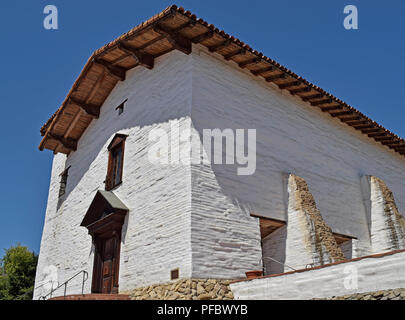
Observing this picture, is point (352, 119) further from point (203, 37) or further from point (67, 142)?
point (67, 142)

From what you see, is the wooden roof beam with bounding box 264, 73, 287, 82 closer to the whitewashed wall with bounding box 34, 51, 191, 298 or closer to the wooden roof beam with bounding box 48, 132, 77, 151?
the whitewashed wall with bounding box 34, 51, 191, 298

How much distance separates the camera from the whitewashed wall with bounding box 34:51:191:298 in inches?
357

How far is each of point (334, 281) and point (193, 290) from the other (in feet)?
9.09

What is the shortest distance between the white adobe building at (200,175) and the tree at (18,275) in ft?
26.6

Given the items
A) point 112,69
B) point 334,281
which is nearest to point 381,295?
point 334,281

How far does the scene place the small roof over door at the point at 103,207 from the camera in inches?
419

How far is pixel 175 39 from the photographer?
33.3 feet

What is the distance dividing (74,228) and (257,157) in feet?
22.1

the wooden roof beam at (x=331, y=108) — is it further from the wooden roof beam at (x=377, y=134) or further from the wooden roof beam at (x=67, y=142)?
the wooden roof beam at (x=67, y=142)

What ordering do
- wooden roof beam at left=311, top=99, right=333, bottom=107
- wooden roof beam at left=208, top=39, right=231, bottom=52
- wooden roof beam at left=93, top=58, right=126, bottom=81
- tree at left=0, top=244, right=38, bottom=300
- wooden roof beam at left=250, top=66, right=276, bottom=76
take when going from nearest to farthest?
wooden roof beam at left=208, top=39, right=231, bottom=52 → wooden roof beam at left=250, top=66, right=276, bottom=76 → wooden roof beam at left=93, top=58, right=126, bottom=81 → wooden roof beam at left=311, top=99, right=333, bottom=107 → tree at left=0, top=244, right=38, bottom=300

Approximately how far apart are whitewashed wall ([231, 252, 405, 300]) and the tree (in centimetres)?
1741

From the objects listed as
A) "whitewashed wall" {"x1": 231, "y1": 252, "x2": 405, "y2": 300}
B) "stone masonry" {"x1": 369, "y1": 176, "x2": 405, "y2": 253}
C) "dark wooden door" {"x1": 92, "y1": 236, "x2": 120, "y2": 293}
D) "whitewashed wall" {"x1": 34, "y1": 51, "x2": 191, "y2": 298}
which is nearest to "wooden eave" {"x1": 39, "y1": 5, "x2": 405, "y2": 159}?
"whitewashed wall" {"x1": 34, "y1": 51, "x2": 191, "y2": 298}
